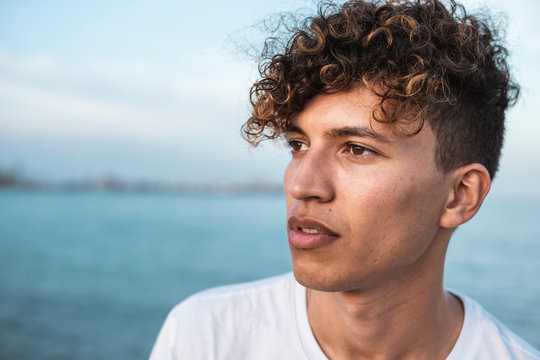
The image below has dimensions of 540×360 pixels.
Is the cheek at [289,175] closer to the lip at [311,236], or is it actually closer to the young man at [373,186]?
the young man at [373,186]

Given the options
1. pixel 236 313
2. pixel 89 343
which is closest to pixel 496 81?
pixel 236 313

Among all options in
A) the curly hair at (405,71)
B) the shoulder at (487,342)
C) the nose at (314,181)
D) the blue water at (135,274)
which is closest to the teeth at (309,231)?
the nose at (314,181)

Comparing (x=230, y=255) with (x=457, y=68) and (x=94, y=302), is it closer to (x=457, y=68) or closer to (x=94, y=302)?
(x=94, y=302)

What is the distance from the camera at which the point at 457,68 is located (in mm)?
1873

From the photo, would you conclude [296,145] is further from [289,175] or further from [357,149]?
[357,149]

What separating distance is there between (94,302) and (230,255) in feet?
38.3

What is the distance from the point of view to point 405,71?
1.82m

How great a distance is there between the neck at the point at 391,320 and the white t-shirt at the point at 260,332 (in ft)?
0.27

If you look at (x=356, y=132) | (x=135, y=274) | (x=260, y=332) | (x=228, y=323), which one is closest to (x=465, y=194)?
(x=356, y=132)

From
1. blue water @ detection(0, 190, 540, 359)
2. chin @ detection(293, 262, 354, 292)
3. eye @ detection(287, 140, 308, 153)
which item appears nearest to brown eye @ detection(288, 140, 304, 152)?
eye @ detection(287, 140, 308, 153)

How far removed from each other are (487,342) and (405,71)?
4.41 ft

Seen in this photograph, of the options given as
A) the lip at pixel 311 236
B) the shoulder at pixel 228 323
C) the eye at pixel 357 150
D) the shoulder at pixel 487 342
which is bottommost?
the shoulder at pixel 487 342

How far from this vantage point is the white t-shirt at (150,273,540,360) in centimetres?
201

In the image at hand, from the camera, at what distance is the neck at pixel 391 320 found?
193cm
